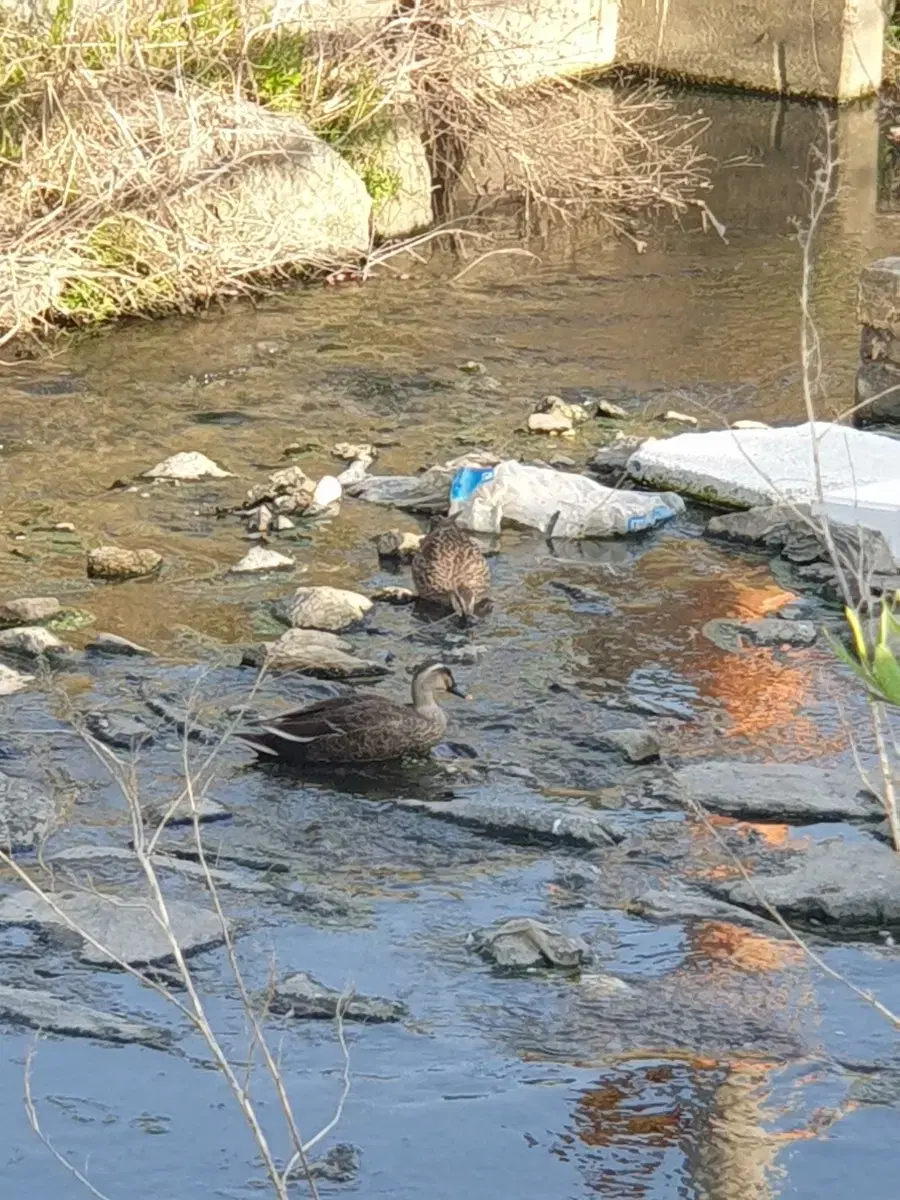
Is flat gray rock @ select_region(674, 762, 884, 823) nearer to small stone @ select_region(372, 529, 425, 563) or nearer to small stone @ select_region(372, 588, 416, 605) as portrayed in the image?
small stone @ select_region(372, 588, 416, 605)

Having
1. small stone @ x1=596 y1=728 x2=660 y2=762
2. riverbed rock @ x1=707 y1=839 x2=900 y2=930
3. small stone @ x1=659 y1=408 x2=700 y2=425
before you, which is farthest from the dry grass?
riverbed rock @ x1=707 y1=839 x2=900 y2=930

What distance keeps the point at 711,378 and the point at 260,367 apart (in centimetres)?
231

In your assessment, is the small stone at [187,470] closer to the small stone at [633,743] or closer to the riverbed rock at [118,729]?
the riverbed rock at [118,729]

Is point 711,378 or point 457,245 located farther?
point 457,245

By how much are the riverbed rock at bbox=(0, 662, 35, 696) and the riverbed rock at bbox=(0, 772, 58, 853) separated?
0.74m

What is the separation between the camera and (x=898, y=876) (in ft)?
18.0

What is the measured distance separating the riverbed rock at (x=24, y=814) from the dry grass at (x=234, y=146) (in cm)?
512

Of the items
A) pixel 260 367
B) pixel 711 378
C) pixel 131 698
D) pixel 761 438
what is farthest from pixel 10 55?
pixel 131 698

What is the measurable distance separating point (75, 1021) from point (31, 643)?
2.58 m

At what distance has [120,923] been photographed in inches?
205

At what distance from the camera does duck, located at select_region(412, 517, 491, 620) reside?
24.8 feet

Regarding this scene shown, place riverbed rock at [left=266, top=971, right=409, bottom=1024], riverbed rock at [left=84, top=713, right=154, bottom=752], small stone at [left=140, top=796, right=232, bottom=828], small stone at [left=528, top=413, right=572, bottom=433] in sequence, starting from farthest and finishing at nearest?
small stone at [left=528, top=413, right=572, bottom=433] → riverbed rock at [left=84, top=713, right=154, bottom=752] → small stone at [left=140, top=796, right=232, bottom=828] → riverbed rock at [left=266, top=971, right=409, bottom=1024]

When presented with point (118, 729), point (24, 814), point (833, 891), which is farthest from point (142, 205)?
point (833, 891)

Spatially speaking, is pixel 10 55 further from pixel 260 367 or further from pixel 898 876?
pixel 898 876
